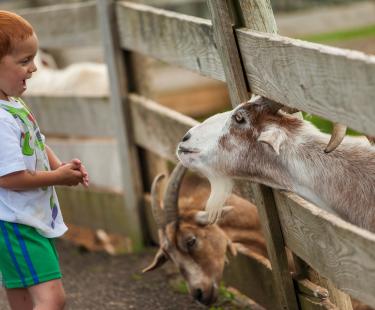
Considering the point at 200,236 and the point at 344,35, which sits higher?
the point at 200,236

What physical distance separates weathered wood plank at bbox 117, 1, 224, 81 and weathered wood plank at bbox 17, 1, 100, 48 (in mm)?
644

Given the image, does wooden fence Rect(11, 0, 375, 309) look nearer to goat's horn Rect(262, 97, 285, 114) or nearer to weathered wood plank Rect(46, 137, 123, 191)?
goat's horn Rect(262, 97, 285, 114)

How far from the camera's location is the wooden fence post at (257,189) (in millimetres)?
4074

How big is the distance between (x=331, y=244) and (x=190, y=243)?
2.06m

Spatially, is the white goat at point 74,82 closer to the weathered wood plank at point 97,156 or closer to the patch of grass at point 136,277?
the weathered wood plank at point 97,156

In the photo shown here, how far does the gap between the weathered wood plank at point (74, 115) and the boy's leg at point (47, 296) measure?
9.47ft

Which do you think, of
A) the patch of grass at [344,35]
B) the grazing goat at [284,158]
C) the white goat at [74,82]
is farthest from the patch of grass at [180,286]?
the patch of grass at [344,35]

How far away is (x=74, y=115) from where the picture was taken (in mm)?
6965

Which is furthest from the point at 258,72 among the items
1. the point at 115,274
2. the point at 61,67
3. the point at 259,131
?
the point at 61,67

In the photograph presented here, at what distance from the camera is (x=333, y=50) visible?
10.4 feet

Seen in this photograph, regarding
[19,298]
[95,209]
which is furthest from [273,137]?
[95,209]

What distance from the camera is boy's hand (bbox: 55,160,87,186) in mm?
3777

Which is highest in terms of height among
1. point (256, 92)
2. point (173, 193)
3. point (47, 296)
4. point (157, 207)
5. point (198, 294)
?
point (256, 92)

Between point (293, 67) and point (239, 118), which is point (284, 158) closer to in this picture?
point (239, 118)
